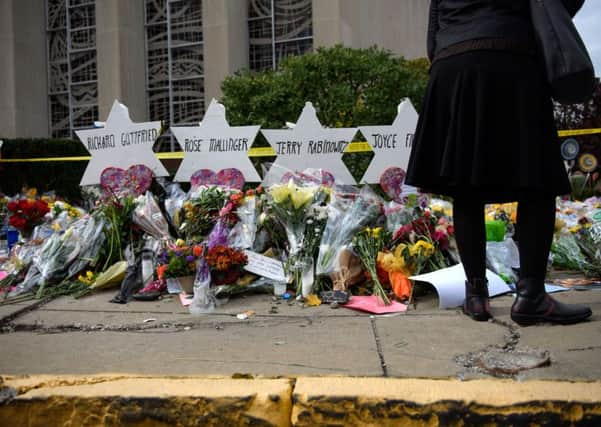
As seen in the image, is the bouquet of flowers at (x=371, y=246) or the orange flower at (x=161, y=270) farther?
the orange flower at (x=161, y=270)

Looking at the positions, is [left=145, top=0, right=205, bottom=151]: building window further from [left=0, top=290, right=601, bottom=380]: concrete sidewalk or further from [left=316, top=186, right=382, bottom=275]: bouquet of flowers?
[left=0, top=290, right=601, bottom=380]: concrete sidewalk

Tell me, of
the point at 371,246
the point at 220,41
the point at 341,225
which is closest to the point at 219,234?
the point at 341,225

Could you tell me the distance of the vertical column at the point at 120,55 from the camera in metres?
17.9

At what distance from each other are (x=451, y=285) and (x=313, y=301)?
2.80ft

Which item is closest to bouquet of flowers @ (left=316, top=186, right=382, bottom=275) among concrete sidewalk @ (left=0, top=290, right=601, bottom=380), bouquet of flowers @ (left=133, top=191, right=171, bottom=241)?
concrete sidewalk @ (left=0, top=290, right=601, bottom=380)

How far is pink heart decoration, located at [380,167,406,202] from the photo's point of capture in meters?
4.97

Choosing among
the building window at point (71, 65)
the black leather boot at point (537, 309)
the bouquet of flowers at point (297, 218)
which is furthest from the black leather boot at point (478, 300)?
the building window at point (71, 65)

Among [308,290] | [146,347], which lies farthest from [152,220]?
[146,347]

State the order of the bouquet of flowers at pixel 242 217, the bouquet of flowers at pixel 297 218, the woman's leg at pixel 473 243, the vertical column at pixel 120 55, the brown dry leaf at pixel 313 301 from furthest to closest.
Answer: the vertical column at pixel 120 55
the bouquet of flowers at pixel 242 217
the bouquet of flowers at pixel 297 218
the brown dry leaf at pixel 313 301
the woman's leg at pixel 473 243

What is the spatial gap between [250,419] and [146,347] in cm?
89

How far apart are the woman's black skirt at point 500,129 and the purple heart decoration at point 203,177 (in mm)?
2779

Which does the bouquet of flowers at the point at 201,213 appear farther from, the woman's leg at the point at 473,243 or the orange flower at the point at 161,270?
the woman's leg at the point at 473,243

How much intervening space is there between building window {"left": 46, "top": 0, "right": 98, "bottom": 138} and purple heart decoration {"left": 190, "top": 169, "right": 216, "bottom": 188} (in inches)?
620

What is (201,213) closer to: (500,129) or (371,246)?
(371,246)
